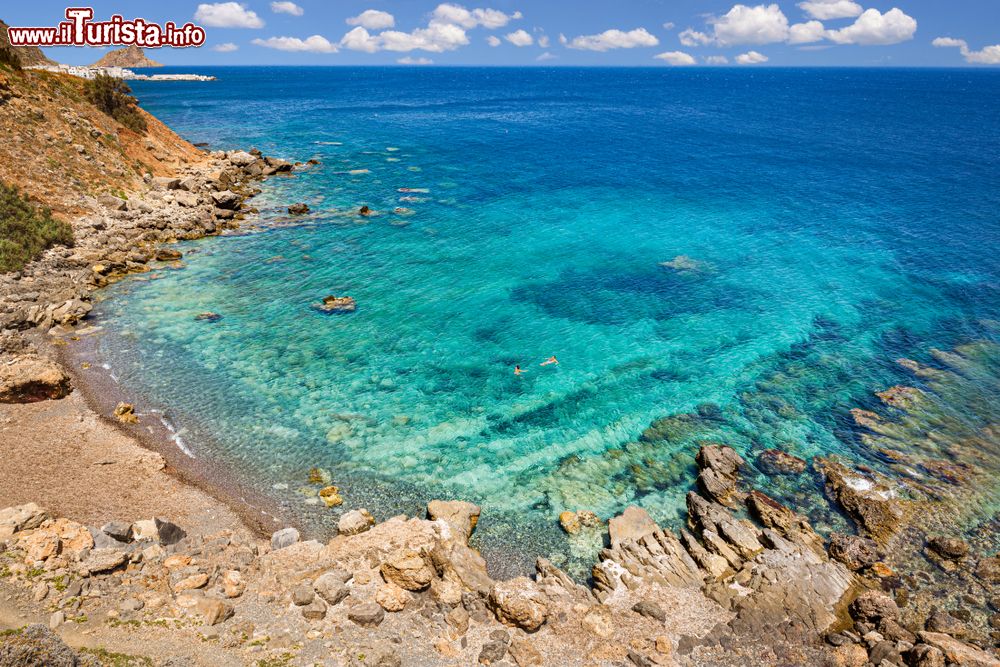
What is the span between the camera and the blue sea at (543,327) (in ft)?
95.3

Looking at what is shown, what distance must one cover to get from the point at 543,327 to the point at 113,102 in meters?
69.1

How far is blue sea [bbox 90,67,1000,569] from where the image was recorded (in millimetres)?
29062

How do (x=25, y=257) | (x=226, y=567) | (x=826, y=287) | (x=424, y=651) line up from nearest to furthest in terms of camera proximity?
(x=424, y=651) → (x=226, y=567) → (x=25, y=257) → (x=826, y=287)

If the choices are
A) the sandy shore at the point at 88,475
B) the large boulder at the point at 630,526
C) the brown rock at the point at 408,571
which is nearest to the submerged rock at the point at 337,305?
the sandy shore at the point at 88,475

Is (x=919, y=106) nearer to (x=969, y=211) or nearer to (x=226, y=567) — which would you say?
(x=969, y=211)

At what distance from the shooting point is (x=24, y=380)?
97.0ft

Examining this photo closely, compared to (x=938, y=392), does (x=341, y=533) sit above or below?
below

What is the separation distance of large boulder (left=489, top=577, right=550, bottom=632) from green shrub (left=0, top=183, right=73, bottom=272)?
152 ft

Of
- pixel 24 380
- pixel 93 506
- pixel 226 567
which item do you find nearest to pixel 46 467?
pixel 93 506

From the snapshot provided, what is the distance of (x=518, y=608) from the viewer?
19344 millimetres

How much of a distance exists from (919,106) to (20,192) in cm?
25793

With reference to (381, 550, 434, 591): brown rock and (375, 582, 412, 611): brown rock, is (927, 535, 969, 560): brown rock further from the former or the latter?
(375, 582, 412, 611): brown rock

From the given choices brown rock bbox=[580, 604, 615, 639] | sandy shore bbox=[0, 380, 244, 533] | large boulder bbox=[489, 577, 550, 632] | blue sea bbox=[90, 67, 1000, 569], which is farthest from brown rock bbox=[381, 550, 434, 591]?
sandy shore bbox=[0, 380, 244, 533]

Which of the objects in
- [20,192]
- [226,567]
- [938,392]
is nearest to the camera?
[226,567]
